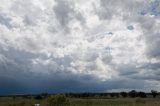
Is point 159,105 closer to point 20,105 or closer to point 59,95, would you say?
point 59,95

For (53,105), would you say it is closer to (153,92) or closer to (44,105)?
(44,105)

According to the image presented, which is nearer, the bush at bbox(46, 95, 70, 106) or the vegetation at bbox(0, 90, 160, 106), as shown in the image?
the bush at bbox(46, 95, 70, 106)

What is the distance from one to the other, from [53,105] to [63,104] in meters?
1.11

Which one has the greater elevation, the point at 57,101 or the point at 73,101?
the point at 73,101

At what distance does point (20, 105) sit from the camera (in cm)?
4159

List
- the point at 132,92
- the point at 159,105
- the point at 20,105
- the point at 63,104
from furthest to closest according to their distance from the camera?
the point at 132,92 < the point at 20,105 < the point at 63,104 < the point at 159,105

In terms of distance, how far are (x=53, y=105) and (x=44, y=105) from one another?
3.34ft

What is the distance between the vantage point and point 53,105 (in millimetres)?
36594

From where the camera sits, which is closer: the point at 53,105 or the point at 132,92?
the point at 53,105

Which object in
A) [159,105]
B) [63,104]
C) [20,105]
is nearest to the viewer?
[159,105]

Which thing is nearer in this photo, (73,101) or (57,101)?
(57,101)

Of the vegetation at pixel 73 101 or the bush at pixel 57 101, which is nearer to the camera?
the bush at pixel 57 101

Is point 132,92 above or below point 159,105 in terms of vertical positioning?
above

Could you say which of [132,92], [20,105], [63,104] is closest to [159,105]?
[63,104]
